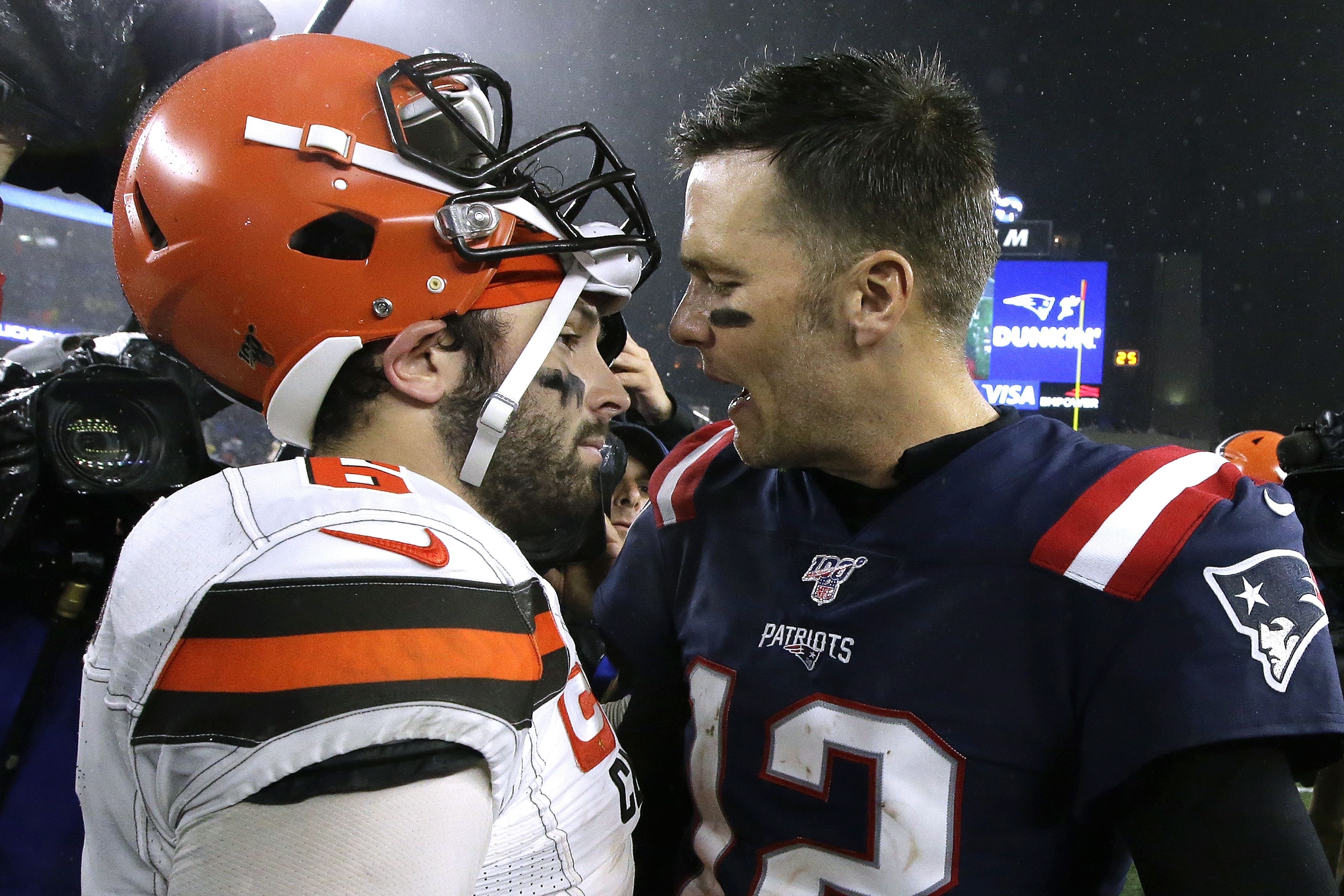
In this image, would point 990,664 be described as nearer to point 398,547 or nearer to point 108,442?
point 398,547

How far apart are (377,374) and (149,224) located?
395 mm

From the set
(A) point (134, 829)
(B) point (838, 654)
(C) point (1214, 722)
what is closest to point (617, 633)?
(B) point (838, 654)

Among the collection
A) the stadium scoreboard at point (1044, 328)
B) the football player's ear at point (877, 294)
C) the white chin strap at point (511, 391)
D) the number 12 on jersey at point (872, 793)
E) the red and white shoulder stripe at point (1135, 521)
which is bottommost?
the number 12 on jersey at point (872, 793)

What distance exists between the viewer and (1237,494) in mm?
1062

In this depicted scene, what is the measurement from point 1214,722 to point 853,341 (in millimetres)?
633

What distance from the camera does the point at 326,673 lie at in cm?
76

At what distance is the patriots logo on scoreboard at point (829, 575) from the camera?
1.23 meters

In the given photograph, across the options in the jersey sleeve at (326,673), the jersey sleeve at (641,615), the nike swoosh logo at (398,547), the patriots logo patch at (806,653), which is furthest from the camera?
the jersey sleeve at (641,615)

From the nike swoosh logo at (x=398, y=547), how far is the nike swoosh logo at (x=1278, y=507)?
908 mm

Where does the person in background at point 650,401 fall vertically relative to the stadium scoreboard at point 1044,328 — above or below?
below

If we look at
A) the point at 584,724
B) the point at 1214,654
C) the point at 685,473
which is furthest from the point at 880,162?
the point at 584,724

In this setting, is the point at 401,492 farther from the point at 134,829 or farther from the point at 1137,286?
the point at 1137,286

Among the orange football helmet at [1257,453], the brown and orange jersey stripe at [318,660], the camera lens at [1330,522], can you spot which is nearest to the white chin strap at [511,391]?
the brown and orange jersey stripe at [318,660]

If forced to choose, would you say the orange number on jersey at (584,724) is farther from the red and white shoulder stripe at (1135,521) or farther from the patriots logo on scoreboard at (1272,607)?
the patriots logo on scoreboard at (1272,607)
